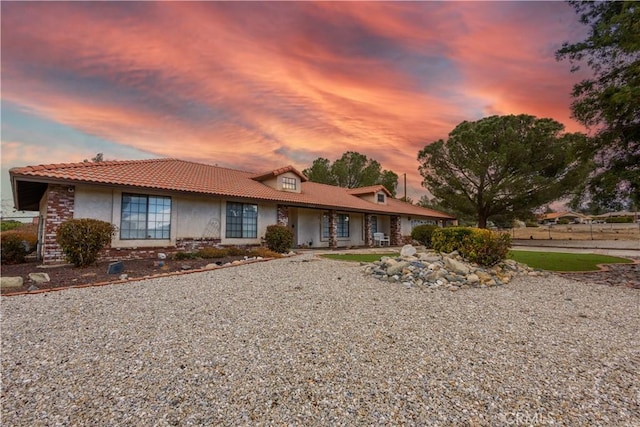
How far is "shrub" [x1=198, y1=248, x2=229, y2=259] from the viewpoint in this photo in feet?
36.4

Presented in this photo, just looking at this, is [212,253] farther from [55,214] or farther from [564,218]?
[564,218]

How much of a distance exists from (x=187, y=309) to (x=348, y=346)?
2968 millimetres

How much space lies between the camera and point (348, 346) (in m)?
3.48

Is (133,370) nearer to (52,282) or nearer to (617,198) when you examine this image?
(52,282)

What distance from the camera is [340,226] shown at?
64.2 feet

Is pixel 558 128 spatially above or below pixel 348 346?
above

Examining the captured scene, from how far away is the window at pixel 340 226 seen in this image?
18.7 metres

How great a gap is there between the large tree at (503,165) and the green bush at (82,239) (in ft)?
→ 83.8

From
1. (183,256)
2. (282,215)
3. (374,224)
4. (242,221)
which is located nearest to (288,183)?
(282,215)

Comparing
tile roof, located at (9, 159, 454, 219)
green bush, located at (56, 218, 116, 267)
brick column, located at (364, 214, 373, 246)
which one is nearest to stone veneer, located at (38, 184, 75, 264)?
tile roof, located at (9, 159, 454, 219)

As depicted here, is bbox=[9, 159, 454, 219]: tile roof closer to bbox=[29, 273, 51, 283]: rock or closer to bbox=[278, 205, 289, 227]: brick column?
bbox=[278, 205, 289, 227]: brick column

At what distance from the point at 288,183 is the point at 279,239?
5.03 meters

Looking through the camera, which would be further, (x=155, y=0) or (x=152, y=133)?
(x=152, y=133)

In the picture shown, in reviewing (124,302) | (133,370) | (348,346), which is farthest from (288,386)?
(124,302)
